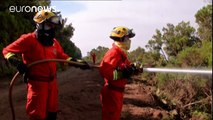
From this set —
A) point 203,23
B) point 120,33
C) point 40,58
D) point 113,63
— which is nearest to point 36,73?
point 40,58

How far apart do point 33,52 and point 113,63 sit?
1.09 metres

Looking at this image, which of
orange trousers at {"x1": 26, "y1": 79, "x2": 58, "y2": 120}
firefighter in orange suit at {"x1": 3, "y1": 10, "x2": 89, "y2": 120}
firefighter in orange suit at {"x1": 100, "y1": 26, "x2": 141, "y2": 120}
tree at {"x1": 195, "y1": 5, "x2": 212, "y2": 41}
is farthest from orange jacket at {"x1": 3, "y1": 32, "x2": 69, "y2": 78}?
tree at {"x1": 195, "y1": 5, "x2": 212, "y2": 41}

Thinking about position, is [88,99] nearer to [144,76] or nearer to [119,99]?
[119,99]

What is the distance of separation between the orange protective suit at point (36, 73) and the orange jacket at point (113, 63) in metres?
0.76

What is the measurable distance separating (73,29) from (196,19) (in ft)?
63.0

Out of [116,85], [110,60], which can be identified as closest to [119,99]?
[116,85]

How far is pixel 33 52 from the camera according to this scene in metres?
5.16

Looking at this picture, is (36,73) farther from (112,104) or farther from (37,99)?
(112,104)

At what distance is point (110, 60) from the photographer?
5082 mm

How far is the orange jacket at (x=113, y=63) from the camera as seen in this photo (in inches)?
197

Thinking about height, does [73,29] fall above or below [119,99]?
above

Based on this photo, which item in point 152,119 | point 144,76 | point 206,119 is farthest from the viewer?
point 144,76

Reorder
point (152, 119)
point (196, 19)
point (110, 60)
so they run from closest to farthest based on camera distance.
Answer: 1. point (110, 60)
2. point (152, 119)
3. point (196, 19)

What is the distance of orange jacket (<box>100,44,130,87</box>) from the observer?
4996 millimetres
